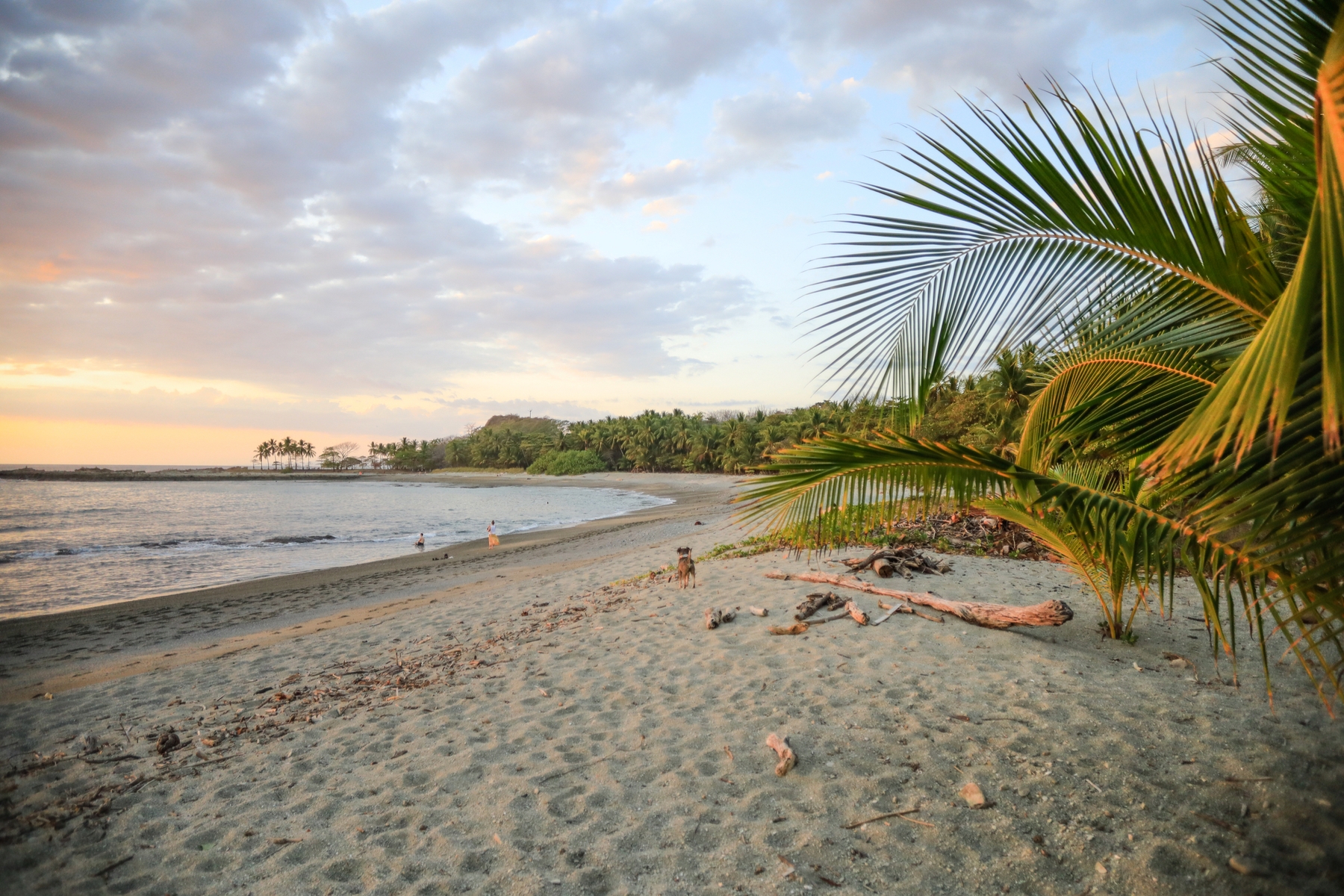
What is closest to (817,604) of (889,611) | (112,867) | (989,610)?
(889,611)

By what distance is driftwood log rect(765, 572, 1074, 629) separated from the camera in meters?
5.30

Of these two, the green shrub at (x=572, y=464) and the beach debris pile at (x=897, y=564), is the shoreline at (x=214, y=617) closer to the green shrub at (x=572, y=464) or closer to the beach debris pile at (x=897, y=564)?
the beach debris pile at (x=897, y=564)

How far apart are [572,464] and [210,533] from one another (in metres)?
59.3

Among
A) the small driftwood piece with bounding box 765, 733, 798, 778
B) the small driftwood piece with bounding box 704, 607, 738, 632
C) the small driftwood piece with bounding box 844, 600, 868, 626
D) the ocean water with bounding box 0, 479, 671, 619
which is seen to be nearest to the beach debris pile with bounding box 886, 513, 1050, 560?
the small driftwood piece with bounding box 844, 600, 868, 626

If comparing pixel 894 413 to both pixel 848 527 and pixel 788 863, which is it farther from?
pixel 788 863

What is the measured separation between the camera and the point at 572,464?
84812 millimetres

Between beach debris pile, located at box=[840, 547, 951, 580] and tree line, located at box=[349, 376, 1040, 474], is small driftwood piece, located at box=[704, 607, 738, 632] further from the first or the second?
tree line, located at box=[349, 376, 1040, 474]

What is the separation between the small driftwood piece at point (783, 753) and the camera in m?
3.46

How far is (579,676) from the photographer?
538cm

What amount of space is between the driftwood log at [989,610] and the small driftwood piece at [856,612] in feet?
1.75

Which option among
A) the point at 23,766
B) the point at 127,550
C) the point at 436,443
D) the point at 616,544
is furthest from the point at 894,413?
the point at 436,443

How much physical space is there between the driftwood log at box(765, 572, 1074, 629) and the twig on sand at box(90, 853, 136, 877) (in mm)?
5976

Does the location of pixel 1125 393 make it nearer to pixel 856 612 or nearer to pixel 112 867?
pixel 856 612

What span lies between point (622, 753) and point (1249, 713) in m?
3.79
